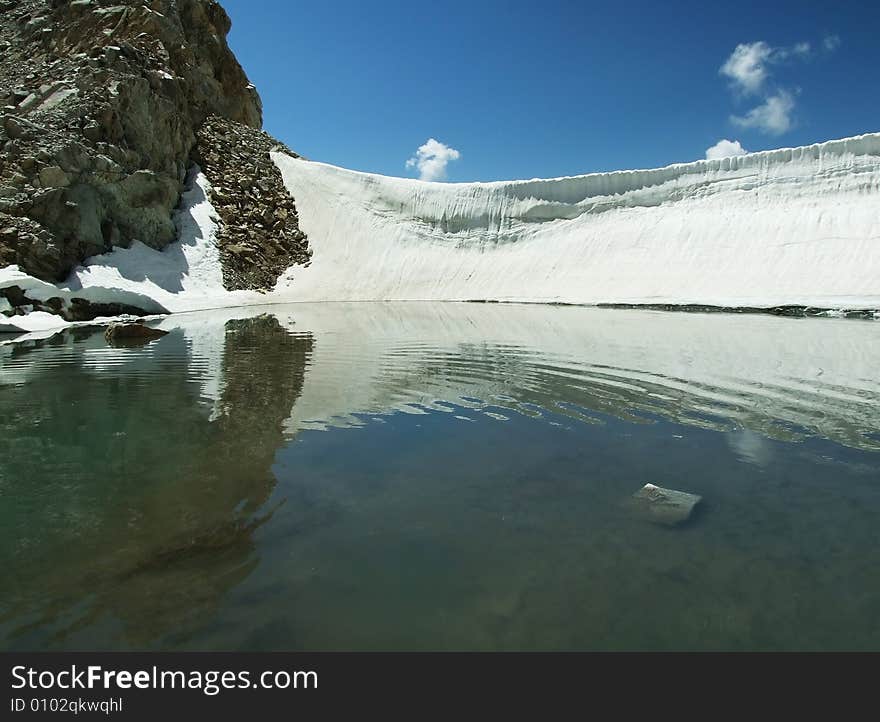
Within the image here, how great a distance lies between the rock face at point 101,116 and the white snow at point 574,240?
1759mm

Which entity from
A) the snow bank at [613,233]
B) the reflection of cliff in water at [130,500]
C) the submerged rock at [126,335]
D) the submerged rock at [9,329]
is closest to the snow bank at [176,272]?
the submerged rock at [9,329]

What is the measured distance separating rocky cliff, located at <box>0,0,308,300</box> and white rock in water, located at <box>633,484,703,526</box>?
89.4ft

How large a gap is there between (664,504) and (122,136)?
3467 centimetres

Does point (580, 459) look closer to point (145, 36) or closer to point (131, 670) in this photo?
point (131, 670)

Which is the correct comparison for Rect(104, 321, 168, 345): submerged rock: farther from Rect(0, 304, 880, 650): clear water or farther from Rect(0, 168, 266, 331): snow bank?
A: Rect(0, 168, 266, 331): snow bank

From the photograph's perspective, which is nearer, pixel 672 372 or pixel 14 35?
pixel 672 372

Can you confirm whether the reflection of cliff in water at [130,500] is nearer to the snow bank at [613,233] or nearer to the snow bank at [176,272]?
the snow bank at [176,272]

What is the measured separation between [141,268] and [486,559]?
29.8 m

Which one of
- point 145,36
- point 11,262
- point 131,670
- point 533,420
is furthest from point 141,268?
point 131,670

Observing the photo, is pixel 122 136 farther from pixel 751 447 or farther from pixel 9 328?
pixel 751 447

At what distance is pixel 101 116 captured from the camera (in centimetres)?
2853

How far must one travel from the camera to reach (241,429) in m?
5.16

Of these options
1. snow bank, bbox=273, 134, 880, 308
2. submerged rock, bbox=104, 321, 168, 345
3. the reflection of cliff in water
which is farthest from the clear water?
snow bank, bbox=273, 134, 880, 308

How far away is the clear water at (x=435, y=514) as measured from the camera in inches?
90.2
